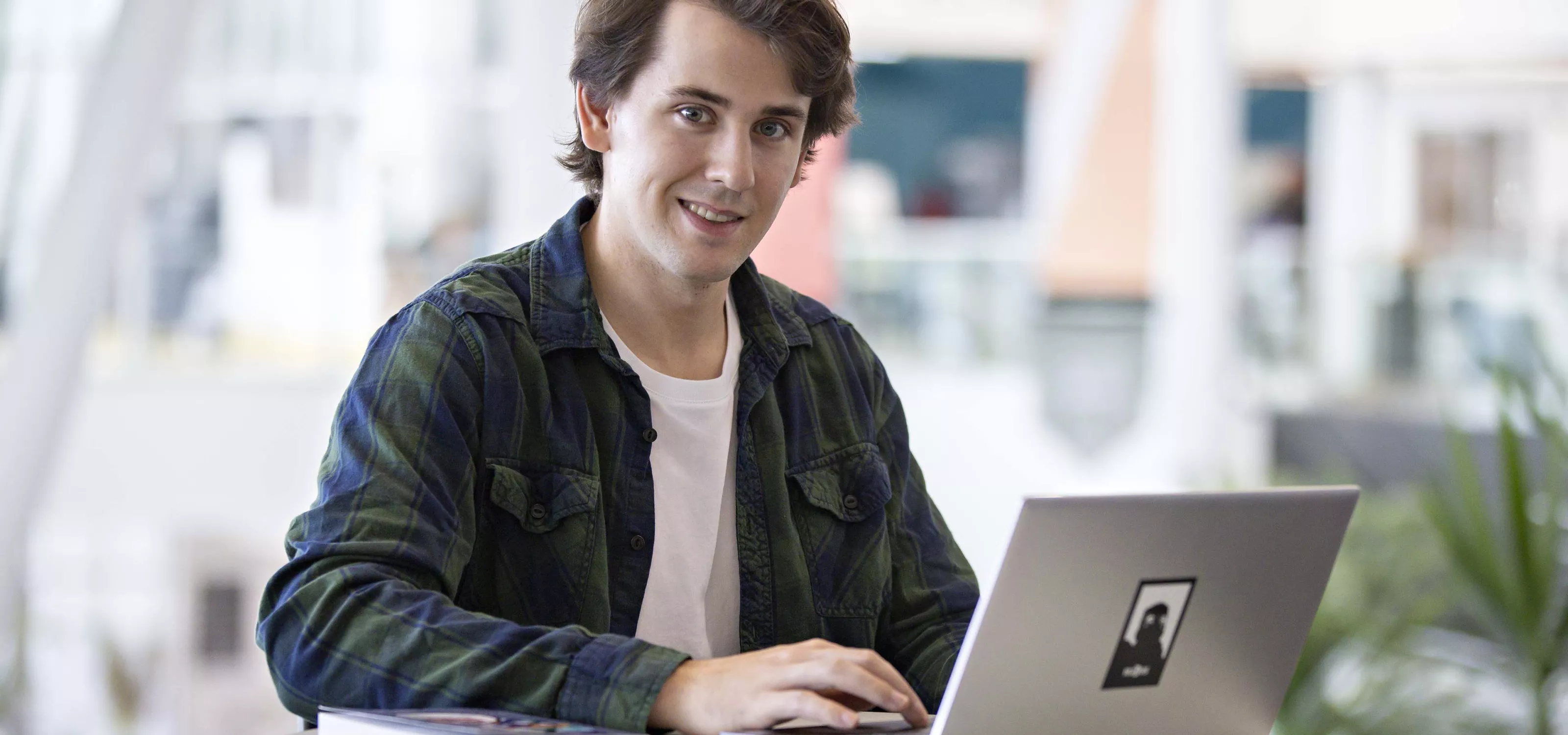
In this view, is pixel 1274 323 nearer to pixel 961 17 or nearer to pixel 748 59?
pixel 961 17

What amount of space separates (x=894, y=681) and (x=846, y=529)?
1.49ft

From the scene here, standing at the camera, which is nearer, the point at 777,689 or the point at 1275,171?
the point at 777,689

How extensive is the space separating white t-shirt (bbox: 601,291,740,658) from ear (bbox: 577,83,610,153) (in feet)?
0.63

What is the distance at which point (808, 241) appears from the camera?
5699 millimetres

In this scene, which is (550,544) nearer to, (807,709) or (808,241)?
(807,709)

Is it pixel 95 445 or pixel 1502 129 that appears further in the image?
pixel 1502 129

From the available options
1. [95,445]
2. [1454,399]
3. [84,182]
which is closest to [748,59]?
[84,182]

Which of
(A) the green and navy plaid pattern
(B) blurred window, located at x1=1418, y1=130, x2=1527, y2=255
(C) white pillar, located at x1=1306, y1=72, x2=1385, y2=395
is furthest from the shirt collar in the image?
(B) blurred window, located at x1=1418, y1=130, x2=1527, y2=255

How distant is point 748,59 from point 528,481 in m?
0.43

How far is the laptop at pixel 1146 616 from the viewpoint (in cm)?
115

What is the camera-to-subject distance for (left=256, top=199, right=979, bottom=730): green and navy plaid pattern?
1229 mm

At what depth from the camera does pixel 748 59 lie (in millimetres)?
1483

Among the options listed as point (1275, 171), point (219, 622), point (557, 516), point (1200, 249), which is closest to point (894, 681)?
point (557, 516)

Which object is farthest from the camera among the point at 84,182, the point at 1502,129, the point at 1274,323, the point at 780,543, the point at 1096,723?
the point at 1502,129
